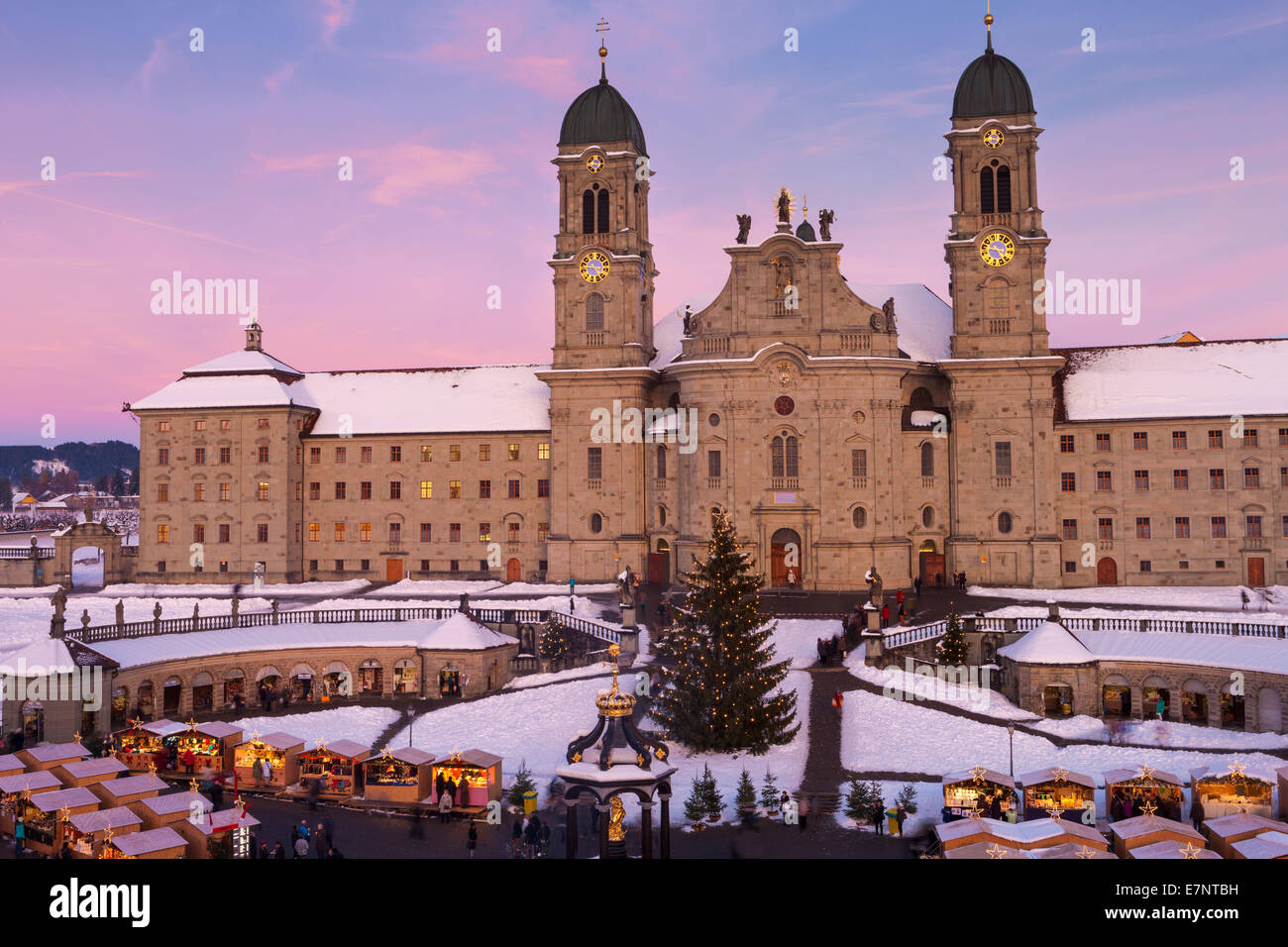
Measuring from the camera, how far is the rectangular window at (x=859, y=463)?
63312 mm

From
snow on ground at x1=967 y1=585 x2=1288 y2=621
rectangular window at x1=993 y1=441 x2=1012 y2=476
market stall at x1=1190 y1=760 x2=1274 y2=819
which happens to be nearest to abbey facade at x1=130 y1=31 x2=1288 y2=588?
rectangular window at x1=993 y1=441 x2=1012 y2=476

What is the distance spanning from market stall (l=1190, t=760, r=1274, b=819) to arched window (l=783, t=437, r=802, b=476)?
3515 centimetres

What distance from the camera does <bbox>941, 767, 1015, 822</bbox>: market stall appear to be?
29.9 meters

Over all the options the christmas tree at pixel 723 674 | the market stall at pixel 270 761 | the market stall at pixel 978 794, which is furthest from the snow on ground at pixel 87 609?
the market stall at pixel 978 794

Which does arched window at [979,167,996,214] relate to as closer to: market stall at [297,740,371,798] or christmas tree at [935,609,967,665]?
christmas tree at [935,609,967,665]

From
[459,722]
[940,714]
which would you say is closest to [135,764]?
[459,722]

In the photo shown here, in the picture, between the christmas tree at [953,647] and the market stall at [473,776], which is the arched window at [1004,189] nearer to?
the christmas tree at [953,647]

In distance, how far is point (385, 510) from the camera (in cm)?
7344

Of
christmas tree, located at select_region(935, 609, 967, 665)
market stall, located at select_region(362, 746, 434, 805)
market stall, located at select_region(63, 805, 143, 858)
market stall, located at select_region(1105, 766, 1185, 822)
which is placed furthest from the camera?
christmas tree, located at select_region(935, 609, 967, 665)

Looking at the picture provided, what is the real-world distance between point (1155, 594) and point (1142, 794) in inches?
1250

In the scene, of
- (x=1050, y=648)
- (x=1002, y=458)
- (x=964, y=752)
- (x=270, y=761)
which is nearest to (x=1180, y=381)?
(x=1002, y=458)

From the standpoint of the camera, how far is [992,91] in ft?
213

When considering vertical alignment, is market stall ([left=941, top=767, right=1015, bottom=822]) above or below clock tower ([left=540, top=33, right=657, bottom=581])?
below
